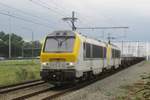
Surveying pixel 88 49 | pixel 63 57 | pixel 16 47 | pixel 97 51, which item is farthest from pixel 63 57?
pixel 16 47

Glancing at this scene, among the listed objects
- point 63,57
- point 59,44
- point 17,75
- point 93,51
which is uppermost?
point 59,44

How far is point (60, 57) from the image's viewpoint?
20.5 metres

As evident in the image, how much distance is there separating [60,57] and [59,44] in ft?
3.13

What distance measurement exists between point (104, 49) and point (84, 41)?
342 inches

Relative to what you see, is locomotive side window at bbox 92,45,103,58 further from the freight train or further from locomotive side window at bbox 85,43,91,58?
the freight train

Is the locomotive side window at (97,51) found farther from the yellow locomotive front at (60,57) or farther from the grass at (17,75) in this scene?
the grass at (17,75)

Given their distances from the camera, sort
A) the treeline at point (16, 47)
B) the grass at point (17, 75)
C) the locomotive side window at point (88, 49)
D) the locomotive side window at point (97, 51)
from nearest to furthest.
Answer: the locomotive side window at point (88, 49) < the locomotive side window at point (97, 51) < the grass at point (17, 75) < the treeline at point (16, 47)

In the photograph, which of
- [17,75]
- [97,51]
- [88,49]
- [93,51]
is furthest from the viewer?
[17,75]

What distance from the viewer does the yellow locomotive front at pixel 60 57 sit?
20.3m

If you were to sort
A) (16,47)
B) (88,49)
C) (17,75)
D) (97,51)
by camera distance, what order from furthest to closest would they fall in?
(16,47) → (17,75) → (97,51) → (88,49)

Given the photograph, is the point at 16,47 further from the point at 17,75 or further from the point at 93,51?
the point at 93,51

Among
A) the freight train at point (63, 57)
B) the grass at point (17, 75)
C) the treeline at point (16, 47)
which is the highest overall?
the treeline at point (16, 47)

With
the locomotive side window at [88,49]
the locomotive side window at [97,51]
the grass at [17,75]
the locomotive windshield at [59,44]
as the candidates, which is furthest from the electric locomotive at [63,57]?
the grass at [17,75]

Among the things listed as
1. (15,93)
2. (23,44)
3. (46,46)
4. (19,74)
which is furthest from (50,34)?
(23,44)
